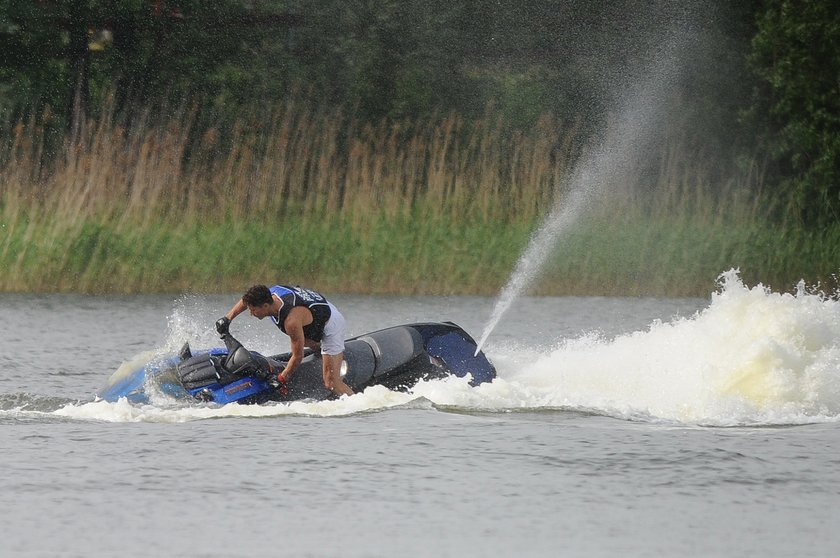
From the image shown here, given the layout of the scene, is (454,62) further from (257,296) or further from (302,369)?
(257,296)

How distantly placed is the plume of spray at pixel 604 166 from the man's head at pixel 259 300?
1708 mm

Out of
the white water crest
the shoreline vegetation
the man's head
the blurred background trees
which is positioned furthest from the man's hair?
the blurred background trees

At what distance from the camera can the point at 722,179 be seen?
26.0 metres

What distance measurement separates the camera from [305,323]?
11.4 meters

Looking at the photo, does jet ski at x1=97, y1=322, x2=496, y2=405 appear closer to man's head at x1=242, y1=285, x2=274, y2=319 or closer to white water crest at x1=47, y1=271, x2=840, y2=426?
white water crest at x1=47, y1=271, x2=840, y2=426

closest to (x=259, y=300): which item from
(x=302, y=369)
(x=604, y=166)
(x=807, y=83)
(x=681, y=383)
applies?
(x=302, y=369)

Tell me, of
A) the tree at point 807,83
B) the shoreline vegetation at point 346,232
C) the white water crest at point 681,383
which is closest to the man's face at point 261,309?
the white water crest at point 681,383

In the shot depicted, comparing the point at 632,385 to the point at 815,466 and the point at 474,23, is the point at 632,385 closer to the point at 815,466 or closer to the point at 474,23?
the point at 815,466

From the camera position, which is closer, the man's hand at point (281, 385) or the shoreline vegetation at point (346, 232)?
the man's hand at point (281, 385)

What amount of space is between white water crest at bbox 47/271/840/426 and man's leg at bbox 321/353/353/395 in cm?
11

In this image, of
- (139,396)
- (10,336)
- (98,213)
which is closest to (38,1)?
(98,213)

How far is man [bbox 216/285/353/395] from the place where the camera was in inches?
441

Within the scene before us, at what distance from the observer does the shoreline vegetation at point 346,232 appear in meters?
17.8

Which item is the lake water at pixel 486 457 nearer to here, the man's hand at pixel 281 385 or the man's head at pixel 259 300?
the man's hand at pixel 281 385
